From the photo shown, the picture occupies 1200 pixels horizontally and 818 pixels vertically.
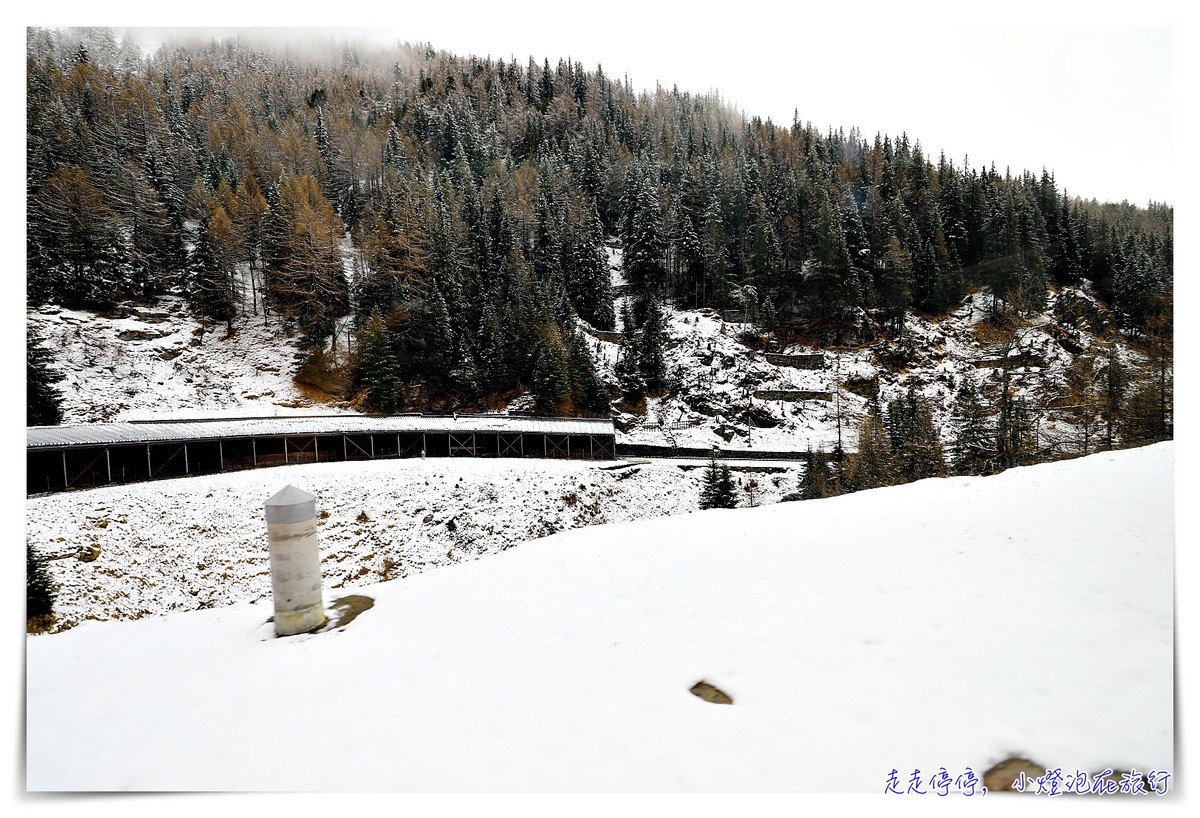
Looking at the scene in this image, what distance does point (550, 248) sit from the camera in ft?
128

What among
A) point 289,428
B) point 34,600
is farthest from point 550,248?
point 34,600

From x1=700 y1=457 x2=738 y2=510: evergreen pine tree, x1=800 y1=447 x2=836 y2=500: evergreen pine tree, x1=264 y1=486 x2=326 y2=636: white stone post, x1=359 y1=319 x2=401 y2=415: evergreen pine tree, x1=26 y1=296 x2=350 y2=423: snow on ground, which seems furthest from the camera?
x1=359 y1=319 x2=401 y2=415: evergreen pine tree

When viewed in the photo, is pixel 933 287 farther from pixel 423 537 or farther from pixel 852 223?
pixel 423 537

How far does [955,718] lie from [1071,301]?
35.0 metres

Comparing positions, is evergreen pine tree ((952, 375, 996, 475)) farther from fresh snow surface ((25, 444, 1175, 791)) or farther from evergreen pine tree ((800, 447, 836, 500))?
fresh snow surface ((25, 444, 1175, 791))

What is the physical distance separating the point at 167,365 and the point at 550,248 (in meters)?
25.6

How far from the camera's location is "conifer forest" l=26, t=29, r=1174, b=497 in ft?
74.9

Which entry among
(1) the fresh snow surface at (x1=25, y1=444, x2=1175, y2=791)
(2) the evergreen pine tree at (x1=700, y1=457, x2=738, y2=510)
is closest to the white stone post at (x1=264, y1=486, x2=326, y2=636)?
(1) the fresh snow surface at (x1=25, y1=444, x2=1175, y2=791)

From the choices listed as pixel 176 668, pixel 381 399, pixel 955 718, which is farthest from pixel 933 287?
pixel 176 668

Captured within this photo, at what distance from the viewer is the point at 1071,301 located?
2678 cm

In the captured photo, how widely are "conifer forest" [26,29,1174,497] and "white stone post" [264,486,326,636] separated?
1784 centimetres

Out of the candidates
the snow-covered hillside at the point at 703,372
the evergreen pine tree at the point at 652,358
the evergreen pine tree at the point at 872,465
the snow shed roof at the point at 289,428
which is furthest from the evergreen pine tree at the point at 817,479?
A: the evergreen pine tree at the point at 652,358

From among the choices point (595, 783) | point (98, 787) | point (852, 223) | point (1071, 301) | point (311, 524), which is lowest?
point (98, 787)

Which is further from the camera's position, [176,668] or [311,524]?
[311,524]
